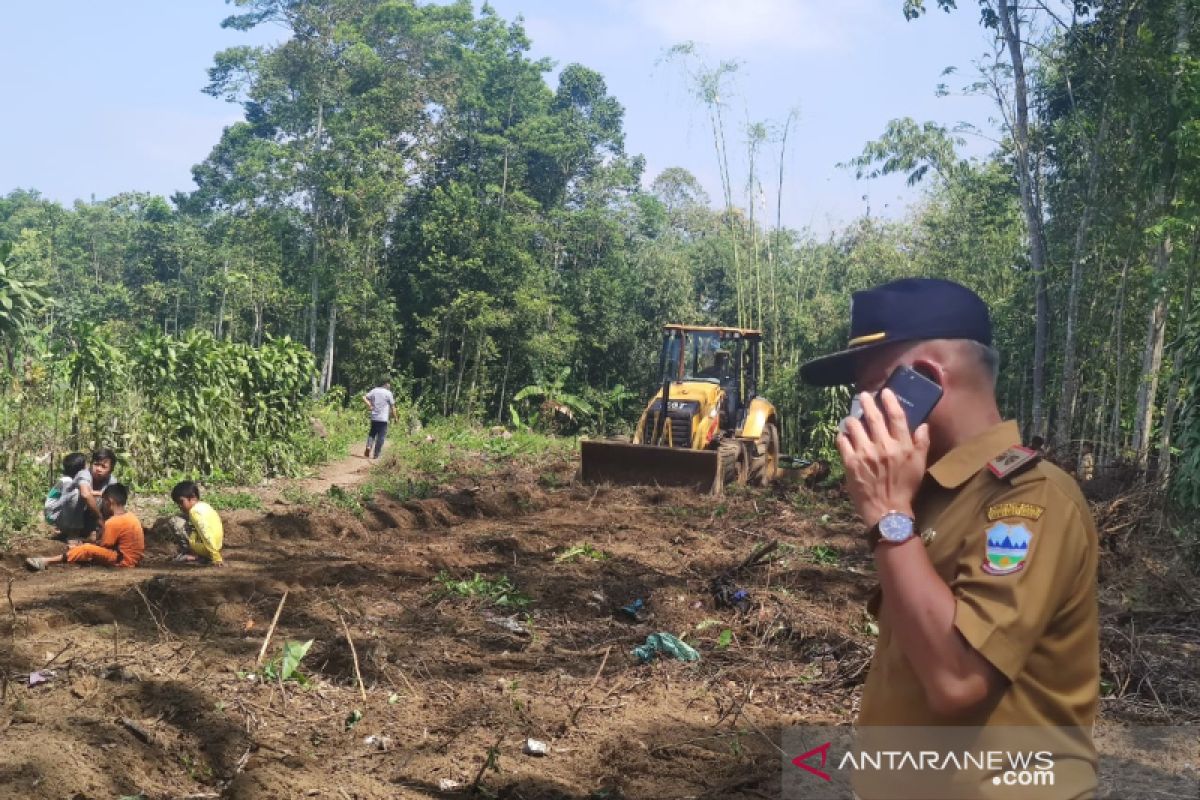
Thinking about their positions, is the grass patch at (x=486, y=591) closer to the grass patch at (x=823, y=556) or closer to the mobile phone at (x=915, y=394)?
the grass patch at (x=823, y=556)

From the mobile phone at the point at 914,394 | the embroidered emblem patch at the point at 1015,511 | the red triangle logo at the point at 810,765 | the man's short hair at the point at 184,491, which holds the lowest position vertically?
the red triangle logo at the point at 810,765

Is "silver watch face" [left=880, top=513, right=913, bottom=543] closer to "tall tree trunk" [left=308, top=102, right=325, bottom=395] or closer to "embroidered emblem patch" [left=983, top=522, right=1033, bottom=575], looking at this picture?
"embroidered emblem patch" [left=983, top=522, right=1033, bottom=575]

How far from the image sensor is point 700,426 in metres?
16.5

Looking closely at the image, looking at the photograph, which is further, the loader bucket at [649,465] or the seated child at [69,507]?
the loader bucket at [649,465]

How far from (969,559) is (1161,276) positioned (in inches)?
532

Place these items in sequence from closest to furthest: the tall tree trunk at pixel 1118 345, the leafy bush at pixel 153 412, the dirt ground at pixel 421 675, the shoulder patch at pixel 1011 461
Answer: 1. the shoulder patch at pixel 1011 461
2. the dirt ground at pixel 421 675
3. the leafy bush at pixel 153 412
4. the tall tree trunk at pixel 1118 345

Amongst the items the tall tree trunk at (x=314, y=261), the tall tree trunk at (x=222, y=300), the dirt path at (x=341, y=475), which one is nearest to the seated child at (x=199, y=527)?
the dirt path at (x=341, y=475)

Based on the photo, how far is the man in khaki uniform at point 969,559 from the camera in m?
1.68

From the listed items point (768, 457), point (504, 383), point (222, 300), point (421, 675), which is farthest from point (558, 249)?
point (421, 675)

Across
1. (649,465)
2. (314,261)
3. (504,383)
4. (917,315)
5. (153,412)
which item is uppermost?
(314,261)

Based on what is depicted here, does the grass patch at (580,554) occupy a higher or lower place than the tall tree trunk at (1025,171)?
lower

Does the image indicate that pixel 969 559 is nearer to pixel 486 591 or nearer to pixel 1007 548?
pixel 1007 548

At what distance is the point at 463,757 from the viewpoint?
495 cm

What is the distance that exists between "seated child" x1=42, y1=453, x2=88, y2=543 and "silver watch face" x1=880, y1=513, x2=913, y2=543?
933cm
